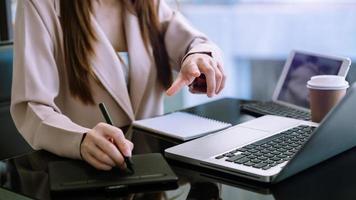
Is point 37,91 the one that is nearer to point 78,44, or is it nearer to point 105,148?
point 78,44

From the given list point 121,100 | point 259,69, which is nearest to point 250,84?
point 259,69

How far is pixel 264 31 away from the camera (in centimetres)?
238

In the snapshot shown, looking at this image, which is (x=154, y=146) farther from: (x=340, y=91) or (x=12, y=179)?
(x=340, y=91)

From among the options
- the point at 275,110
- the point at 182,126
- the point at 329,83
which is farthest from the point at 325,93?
the point at 182,126

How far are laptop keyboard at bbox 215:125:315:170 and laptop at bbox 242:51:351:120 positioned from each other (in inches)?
8.4

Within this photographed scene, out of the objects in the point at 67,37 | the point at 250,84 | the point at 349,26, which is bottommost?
the point at 250,84

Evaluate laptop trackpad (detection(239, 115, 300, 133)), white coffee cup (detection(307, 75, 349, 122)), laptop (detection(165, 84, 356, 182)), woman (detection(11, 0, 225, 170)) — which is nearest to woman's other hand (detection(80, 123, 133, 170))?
woman (detection(11, 0, 225, 170))

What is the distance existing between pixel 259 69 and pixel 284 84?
1097 mm

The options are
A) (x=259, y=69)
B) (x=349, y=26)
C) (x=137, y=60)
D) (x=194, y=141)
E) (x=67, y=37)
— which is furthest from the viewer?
(x=259, y=69)

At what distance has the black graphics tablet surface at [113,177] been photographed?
81 centimetres

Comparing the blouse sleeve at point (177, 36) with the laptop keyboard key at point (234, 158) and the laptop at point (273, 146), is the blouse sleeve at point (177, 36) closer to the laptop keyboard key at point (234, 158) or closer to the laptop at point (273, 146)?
the laptop at point (273, 146)

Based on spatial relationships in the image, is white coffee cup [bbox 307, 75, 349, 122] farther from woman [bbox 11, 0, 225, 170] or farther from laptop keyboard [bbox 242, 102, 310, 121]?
woman [bbox 11, 0, 225, 170]

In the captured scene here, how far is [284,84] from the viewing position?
1.38m

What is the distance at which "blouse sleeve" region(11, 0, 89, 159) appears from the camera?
39.2 inches
